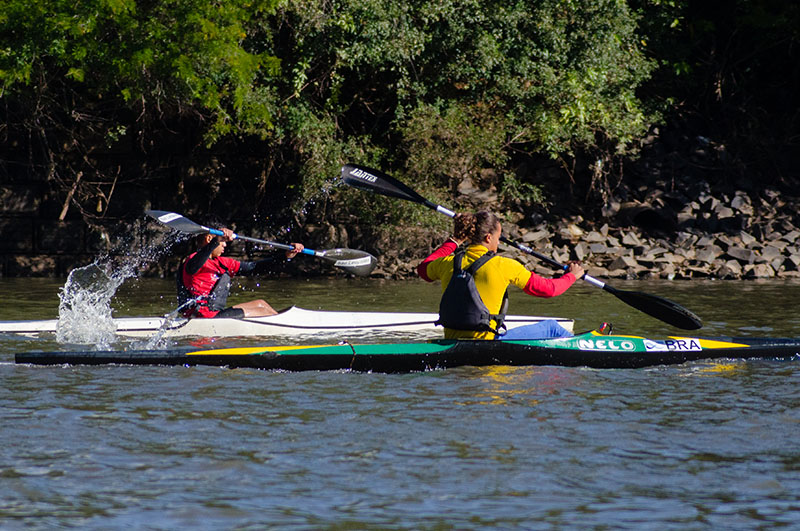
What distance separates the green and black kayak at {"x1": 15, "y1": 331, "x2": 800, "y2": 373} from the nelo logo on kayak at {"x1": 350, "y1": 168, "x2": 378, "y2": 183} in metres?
3.09

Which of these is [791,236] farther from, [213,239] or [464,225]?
[464,225]

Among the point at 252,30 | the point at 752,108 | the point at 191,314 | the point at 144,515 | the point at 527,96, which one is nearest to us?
the point at 144,515

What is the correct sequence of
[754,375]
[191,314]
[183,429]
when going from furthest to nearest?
[191,314] < [754,375] < [183,429]

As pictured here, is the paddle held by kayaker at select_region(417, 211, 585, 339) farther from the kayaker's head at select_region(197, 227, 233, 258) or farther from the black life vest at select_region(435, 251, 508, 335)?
the kayaker's head at select_region(197, 227, 233, 258)

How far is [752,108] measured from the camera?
2178 centimetres

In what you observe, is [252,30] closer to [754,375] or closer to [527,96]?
[527,96]

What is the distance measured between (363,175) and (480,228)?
324cm

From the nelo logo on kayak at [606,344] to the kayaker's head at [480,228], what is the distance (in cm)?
101

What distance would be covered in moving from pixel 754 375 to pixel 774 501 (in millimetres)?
3231

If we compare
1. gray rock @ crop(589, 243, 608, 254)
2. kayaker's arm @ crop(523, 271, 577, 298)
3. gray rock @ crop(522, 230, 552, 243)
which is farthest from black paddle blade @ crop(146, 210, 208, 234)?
gray rock @ crop(589, 243, 608, 254)

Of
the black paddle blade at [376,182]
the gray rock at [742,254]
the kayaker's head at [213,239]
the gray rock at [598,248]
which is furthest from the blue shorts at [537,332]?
the gray rock at [742,254]

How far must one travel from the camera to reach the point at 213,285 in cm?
1030

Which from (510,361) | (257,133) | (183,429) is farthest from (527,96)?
(183,429)

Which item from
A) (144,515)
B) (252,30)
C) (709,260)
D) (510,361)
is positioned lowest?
(144,515)
